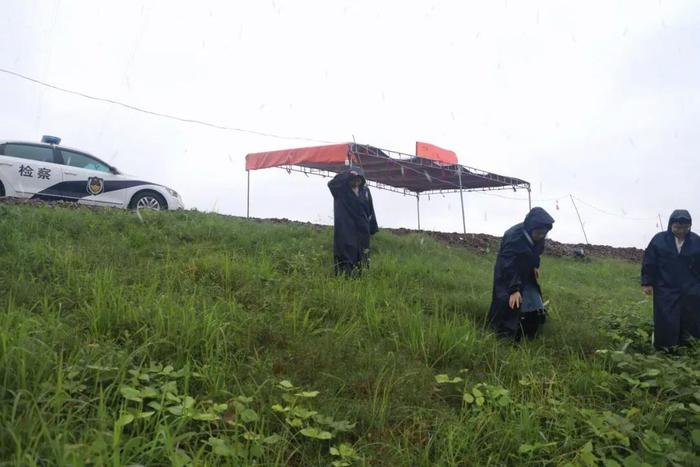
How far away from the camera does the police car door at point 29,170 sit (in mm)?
8398

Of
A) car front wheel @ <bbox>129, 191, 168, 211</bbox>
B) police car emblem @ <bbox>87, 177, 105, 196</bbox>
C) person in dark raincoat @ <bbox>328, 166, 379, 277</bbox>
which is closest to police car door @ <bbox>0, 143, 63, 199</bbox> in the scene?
police car emblem @ <bbox>87, 177, 105, 196</bbox>

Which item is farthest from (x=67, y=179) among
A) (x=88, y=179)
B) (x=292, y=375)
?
(x=292, y=375)

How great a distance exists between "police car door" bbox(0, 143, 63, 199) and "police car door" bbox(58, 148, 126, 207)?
0.16 m

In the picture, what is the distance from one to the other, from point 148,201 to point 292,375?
7.20 m

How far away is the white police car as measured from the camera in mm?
8461

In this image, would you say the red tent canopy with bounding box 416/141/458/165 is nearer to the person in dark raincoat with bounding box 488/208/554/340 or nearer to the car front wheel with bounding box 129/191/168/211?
the car front wheel with bounding box 129/191/168/211

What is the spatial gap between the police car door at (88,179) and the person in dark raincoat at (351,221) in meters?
4.63

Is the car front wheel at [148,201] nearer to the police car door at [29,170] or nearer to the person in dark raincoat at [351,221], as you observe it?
the police car door at [29,170]

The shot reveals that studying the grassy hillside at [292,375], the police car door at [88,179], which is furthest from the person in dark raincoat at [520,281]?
the police car door at [88,179]

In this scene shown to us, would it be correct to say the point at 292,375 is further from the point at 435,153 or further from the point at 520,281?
the point at 435,153

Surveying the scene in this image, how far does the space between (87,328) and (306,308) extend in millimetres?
1735

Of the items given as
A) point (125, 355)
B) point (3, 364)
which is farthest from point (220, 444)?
point (3, 364)

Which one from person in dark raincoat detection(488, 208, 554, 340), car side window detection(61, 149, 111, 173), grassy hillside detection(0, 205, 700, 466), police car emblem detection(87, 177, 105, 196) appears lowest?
grassy hillside detection(0, 205, 700, 466)

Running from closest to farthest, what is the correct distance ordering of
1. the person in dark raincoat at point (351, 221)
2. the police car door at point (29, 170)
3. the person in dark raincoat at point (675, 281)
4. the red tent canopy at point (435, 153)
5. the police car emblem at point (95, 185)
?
1. the person in dark raincoat at point (675, 281)
2. the person in dark raincoat at point (351, 221)
3. the police car door at point (29, 170)
4. the police car emblem at point (95, 185)
5. the red tent canopy at point (435, 153)
